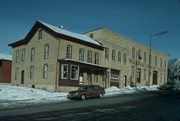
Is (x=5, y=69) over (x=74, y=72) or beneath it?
over

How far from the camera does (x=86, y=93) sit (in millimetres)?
24031

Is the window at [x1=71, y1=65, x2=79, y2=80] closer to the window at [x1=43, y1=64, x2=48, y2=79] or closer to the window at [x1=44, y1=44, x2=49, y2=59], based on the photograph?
the window at [x1=43, y1=64, x2=48, y2=79]

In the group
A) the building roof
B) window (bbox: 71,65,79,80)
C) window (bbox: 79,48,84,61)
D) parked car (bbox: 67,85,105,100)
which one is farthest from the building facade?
parked car (bbox: 67,85,105,100)

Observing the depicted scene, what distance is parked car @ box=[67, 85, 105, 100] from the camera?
23362 mm

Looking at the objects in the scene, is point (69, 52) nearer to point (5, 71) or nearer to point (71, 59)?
point (71, 59)

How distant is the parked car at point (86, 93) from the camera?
76.6 ft

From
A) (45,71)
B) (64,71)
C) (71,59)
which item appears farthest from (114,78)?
(45,71)

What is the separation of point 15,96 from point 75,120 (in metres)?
14.0

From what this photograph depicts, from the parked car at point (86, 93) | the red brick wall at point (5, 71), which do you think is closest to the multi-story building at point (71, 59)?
the parked car at point (86, 93)

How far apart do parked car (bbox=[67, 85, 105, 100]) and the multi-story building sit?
18.6 feet

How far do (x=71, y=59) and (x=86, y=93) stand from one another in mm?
7782

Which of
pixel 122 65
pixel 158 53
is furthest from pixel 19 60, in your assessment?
pixel 158 53

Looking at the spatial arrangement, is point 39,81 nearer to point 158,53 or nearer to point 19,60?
point 19,60

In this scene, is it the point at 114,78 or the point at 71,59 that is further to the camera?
the point at 114,78
